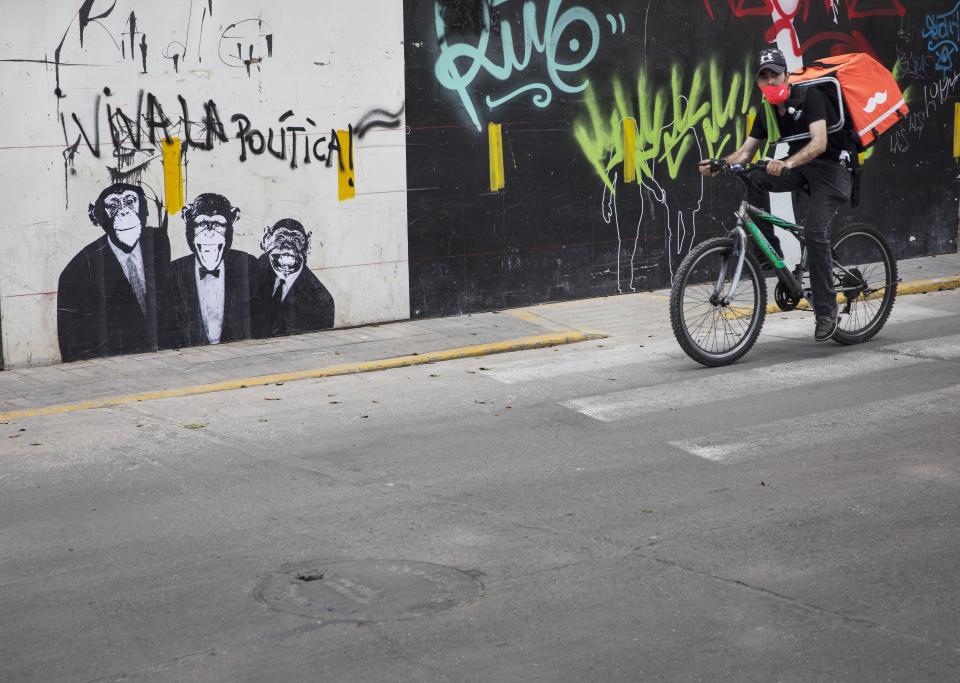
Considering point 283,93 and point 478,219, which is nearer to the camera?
point 283,93

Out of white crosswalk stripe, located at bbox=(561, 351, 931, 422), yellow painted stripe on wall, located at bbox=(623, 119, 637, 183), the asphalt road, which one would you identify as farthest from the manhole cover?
yellow painted stripe on wall, located at bbox=(623, 119, 637, 183)

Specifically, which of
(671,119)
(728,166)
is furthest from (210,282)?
(671,119)

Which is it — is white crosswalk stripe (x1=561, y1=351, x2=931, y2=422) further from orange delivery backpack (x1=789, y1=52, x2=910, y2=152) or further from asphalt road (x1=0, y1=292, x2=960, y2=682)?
orange delivery backpack (x1=789, y1=52, x2=910, y2=152)

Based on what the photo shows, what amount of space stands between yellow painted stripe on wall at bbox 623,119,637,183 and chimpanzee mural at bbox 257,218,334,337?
3.19 metres

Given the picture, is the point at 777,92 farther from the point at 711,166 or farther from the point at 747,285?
the point at 747,285

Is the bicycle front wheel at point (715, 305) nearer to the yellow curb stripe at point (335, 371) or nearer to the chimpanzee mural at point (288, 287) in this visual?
the yellow curb stripe at point (335, 371)

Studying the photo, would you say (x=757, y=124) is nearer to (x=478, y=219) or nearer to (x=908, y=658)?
(x=478, y=219)

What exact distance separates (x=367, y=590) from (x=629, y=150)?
7.95 meters

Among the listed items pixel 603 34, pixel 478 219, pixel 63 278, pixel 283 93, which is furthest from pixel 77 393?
pixel 603 34

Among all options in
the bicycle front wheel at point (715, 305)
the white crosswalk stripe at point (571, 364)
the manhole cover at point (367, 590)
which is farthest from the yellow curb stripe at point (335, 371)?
the manhole cover at point (367, 590)

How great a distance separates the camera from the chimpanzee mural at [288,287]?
35.6 feet

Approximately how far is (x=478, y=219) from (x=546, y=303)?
42.7 inches

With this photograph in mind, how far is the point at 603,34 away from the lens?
40.4ft

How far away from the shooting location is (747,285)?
945 centimetres
